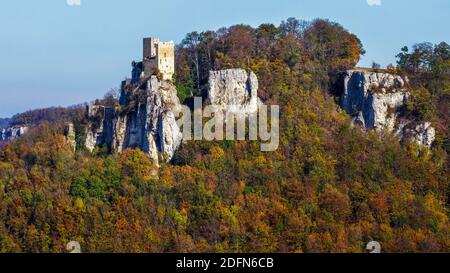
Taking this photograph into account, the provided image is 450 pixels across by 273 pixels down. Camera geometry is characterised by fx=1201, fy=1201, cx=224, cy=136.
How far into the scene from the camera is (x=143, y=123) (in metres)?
56.4

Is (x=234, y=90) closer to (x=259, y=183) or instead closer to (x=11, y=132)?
(x=259, y=183)

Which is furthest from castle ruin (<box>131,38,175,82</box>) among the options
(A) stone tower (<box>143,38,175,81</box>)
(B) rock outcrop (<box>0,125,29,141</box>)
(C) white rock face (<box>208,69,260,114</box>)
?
(B) rock outcrop (<box>0,125,29,141</box>)

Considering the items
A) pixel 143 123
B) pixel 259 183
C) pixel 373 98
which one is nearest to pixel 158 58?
pixel 143 123

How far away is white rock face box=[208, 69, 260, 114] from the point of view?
186ft

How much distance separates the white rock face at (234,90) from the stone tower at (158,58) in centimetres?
223

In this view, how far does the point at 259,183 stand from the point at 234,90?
5115mm

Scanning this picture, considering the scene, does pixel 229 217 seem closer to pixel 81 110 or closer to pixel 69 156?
pixel 69 156

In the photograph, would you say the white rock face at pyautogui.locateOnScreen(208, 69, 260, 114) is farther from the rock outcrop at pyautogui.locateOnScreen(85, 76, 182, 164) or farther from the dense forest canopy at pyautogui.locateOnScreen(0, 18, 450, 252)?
the rock outcrop at pyautogui.locateOnScreen(85, 76, 182, 164)

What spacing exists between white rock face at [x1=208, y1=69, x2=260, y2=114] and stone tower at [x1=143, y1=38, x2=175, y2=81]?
2227 millimetres

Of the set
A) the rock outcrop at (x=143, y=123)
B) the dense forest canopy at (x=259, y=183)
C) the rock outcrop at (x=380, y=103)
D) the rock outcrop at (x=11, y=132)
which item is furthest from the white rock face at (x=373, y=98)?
the rock outcrop at (x=11, y=132)

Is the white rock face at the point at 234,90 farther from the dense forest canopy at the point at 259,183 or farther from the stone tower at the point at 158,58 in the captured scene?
the stone tower at the point at 158,58

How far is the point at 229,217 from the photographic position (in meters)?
52.1

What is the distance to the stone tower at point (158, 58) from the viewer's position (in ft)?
188
